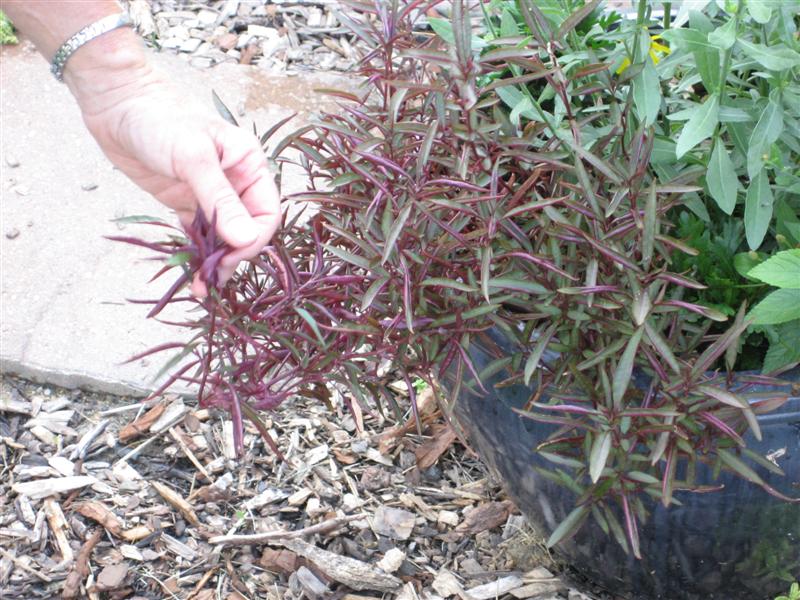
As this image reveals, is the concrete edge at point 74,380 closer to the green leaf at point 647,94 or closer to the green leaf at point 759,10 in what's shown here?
the green leaf at point 647,94

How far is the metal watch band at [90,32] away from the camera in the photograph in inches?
64.6

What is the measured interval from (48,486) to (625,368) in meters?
1.51

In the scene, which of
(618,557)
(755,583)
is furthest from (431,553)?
(755,583)

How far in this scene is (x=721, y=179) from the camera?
1.63 metres

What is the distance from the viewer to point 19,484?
7.89 feet

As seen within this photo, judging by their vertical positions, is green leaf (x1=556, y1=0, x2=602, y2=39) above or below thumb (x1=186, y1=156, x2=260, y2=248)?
above

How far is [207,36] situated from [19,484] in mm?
2163

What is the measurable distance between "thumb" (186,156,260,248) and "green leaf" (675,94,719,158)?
67cm

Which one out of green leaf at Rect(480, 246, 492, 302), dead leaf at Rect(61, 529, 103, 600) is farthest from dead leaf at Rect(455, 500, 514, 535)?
green leaf at Rect(480, 246, 492, 302)

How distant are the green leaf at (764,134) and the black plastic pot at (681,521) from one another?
33 centimetres

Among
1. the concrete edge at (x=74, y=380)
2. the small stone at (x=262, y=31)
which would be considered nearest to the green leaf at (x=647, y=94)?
the concrete edge at (x=74, y=380)

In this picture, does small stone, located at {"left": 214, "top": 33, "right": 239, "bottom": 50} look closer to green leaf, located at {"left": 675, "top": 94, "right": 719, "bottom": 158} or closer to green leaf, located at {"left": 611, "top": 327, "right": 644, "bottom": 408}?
green leaf, located at {"left": 675, "top": 94, "right": 719, "bottom": 158}

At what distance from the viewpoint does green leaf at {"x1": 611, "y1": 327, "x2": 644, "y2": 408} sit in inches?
57.2

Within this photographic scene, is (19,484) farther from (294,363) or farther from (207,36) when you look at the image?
(207,36)
